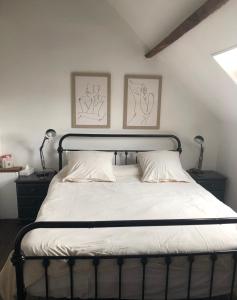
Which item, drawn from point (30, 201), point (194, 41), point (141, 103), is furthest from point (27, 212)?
Answer: point (194, 41)

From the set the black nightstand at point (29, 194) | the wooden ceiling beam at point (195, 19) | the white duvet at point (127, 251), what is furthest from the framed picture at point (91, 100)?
the white duvet at point (127, 251)

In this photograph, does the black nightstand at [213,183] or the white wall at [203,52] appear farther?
the black nightstand at [213,183]

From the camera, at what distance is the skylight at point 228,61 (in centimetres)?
232

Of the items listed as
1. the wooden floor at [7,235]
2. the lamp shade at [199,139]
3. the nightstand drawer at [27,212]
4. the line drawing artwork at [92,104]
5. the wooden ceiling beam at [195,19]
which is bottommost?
the wooden floor at [7,235]

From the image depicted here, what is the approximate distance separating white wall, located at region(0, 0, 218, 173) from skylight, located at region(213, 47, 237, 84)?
955 millimetres

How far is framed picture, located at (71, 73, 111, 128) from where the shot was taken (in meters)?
3.26

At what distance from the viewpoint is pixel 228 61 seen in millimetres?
2447

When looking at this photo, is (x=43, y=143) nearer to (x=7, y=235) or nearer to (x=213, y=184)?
(x=7, y=235)

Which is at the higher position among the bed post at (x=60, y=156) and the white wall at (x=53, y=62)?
the white wall at (x=53, y=62)

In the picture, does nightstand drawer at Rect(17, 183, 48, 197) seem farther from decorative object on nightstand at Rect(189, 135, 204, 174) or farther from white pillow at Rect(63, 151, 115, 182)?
decorative object on nightstand at Rect(189, 135, 204, 174)

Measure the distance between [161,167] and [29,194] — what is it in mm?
1565

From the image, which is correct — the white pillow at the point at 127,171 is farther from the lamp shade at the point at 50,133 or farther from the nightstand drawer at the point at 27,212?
the nightstand drawer at the point at 27,212

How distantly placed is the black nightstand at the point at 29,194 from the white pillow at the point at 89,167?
0.37m

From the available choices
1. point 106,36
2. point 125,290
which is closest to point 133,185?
point 125,290
